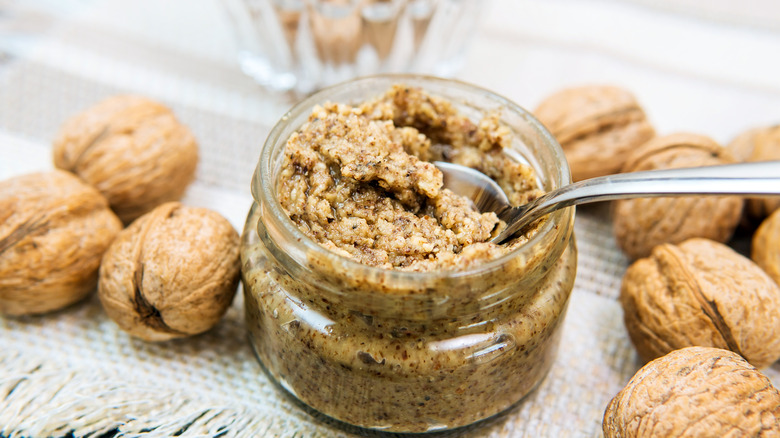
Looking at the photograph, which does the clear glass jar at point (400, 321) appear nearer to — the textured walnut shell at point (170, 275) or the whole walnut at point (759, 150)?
the textured walnut shell at point (170, 275)

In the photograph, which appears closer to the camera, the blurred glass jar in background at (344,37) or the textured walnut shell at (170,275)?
the textured walnut shell at (170,275)

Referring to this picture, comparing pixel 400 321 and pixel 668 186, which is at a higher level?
pixel 668 186

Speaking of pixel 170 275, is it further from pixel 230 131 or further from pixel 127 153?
pixel 230 131

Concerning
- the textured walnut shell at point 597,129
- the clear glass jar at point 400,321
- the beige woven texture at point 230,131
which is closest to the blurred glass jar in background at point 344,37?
the beige woven texture at point 230,131

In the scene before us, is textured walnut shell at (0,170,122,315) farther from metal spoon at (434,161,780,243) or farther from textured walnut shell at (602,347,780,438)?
textured walnut shell at (602,347,780,438)

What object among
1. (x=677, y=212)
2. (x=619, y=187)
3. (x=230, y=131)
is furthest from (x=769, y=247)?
(x=230, y=131)

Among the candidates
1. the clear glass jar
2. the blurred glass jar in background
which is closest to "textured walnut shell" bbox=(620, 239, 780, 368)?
the clear glass jar
